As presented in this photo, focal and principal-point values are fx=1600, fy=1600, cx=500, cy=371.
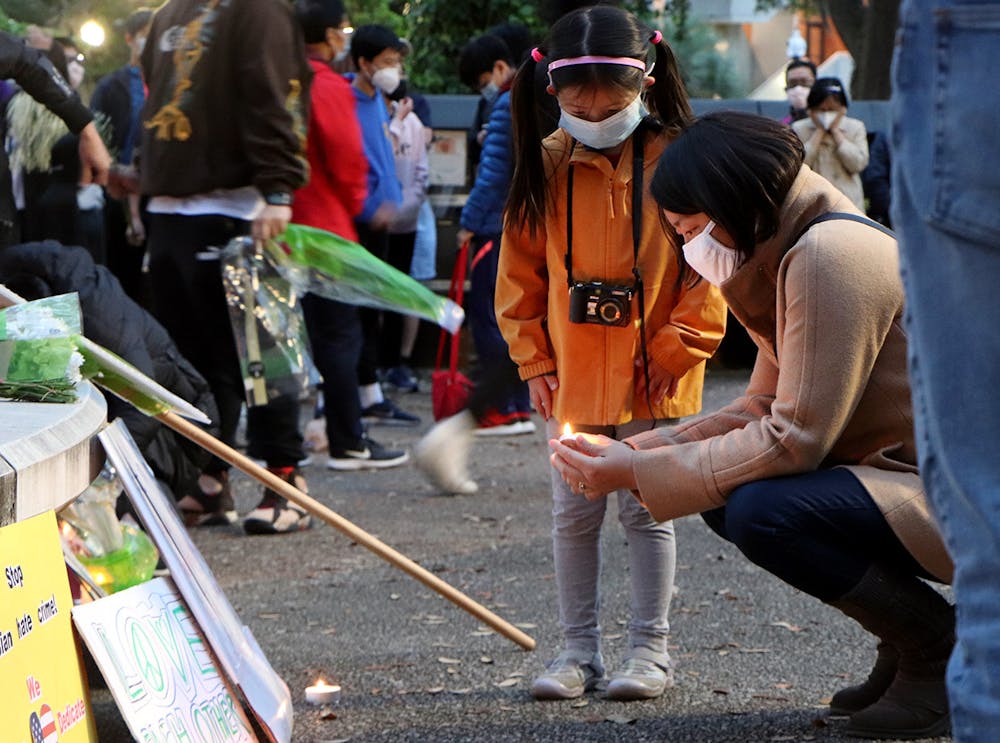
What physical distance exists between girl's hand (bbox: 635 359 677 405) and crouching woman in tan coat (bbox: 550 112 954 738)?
0.57 m

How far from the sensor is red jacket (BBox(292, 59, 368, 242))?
685 centimetres

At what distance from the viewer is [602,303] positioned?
3891 mm

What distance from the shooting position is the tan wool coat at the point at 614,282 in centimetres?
393

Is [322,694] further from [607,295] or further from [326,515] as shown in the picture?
[607,295]

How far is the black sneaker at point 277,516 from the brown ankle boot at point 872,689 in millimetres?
2739

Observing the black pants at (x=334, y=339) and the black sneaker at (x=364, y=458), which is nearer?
the black pants at (x=334, y=339)

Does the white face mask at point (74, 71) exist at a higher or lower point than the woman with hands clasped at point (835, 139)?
higher

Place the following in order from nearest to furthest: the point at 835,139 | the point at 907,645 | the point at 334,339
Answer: the point at 907,645 < the point at 334,339 < the point at 835,139

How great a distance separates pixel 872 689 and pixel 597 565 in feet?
2.51

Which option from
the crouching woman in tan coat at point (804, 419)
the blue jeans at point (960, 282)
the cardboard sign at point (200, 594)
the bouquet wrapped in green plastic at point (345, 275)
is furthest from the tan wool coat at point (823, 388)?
the bouquet wrapped in green plastic at point (345, 275)

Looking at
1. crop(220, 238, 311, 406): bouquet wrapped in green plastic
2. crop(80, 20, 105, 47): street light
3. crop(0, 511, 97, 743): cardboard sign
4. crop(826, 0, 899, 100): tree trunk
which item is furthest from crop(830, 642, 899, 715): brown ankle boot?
crop(826, 0, 899, 100): tree trunk

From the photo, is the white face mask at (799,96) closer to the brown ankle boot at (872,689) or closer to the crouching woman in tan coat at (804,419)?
the brown ankle boot at (872,689)

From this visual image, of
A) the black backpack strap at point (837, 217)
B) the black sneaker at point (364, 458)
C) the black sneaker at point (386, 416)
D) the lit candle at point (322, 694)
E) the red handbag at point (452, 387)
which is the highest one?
the black backpack strap at point (837, 217)

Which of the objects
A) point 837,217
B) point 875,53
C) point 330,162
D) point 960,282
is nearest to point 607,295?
point 837,217
